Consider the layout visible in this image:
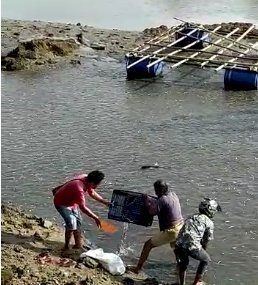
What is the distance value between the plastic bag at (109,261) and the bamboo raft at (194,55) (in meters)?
12.5

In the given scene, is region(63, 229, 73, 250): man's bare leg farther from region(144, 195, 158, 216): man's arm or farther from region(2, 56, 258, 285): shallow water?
region(144, 195, 158, 216): man's arm

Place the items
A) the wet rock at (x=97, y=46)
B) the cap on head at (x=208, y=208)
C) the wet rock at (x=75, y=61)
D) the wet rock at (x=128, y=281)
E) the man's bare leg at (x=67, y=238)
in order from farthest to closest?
the wet rock at (x=97, y=46)
the wet rock at (x=75, y=61)
the man's bare leg at (x=67, y=238)
the wet rock at (x=128, y=281)
the cap on head at (x=208, y=208)

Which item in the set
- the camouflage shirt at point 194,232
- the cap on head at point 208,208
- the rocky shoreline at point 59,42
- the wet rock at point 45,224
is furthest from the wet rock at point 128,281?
the rocky shoreline at point 59,42

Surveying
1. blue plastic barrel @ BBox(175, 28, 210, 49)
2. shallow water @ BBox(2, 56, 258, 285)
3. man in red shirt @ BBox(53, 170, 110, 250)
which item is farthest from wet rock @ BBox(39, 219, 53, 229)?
blue plastic barrel @ BBox(175, 28, 210, 49)

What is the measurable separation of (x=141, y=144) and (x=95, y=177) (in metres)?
6.64

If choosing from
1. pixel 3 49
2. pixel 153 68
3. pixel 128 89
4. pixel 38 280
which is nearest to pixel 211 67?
pixel 153 68

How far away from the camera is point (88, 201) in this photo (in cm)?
1250

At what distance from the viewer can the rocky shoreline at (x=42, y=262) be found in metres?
8.64

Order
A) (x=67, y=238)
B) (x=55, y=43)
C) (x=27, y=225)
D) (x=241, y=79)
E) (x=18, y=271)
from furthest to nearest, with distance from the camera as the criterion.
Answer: (x=55, y=43)
(x=241, y=79)
(x=27, y=225)
(x=67, y=238)
(x=18, y=271)

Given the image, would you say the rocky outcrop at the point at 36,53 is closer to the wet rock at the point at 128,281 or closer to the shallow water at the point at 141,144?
the shallow water at the point at 141,144

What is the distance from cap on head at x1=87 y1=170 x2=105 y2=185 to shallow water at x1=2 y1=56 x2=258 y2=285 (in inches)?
60.1

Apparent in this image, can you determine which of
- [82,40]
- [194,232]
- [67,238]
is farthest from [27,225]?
[82,40]

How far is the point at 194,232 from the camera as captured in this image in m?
8.80

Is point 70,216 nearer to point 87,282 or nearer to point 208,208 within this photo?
point 87,282
